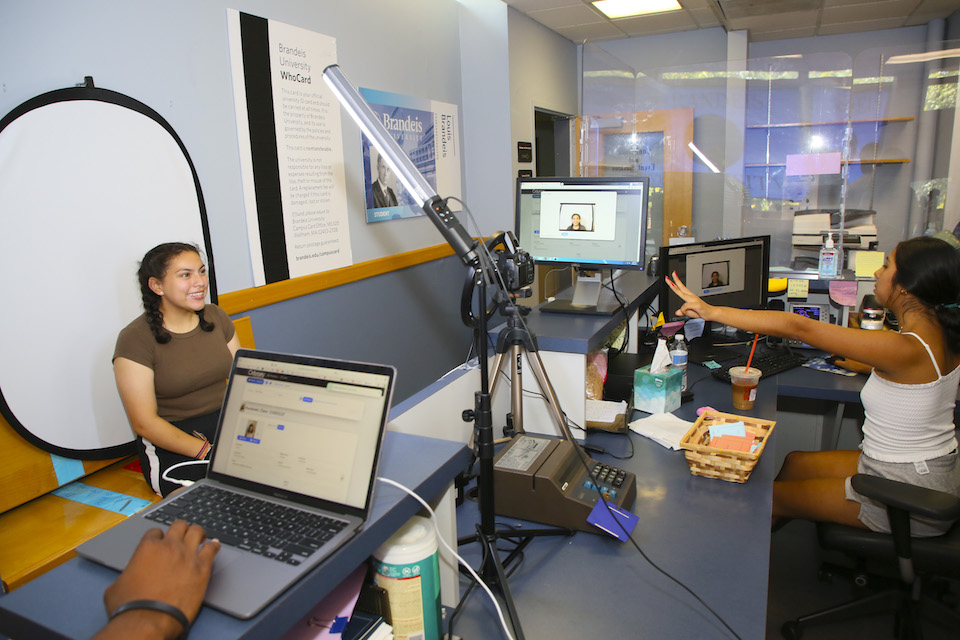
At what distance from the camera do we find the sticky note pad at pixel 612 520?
129cm

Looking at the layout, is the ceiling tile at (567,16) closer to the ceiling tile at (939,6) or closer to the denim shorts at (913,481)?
the ceiling tile at (939,6)

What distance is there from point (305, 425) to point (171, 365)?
49.4 inches

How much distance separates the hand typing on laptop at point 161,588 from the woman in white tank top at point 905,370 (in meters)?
1.61

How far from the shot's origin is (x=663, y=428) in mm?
1844

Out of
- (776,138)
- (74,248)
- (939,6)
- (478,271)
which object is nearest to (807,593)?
(478,271)

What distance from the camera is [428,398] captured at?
4.69 feet

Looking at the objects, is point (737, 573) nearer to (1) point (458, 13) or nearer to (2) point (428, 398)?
(2) point (428, 398)

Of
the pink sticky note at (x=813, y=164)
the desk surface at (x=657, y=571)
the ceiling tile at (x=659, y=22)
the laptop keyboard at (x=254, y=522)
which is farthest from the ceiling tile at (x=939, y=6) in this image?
the laptop keyboard at (x=254, y=522)

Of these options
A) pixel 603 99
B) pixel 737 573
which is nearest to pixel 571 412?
pixel 737 573

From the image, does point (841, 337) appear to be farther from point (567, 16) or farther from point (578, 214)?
point (567, 16)

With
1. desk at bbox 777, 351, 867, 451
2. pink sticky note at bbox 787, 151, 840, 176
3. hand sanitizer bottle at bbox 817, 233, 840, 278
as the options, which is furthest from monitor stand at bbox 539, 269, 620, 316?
pink sticky note at bbox 787, 151, 840, 176

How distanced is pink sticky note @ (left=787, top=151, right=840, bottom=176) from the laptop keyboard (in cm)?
496

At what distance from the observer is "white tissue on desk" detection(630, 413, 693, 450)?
177cm

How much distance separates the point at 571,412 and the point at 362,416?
43.0 inches
